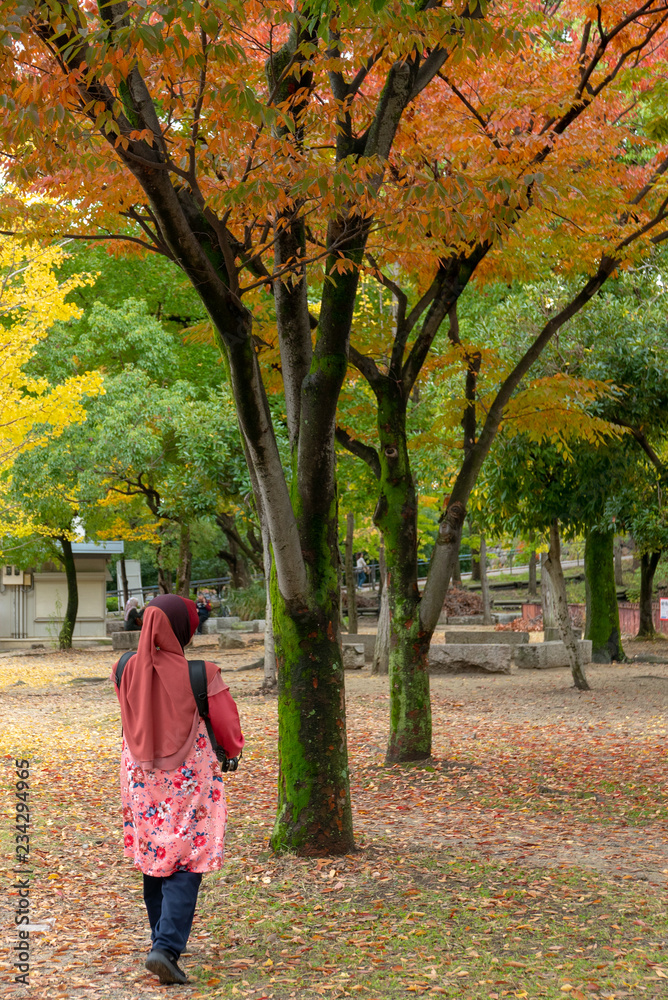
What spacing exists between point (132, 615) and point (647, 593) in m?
12.9

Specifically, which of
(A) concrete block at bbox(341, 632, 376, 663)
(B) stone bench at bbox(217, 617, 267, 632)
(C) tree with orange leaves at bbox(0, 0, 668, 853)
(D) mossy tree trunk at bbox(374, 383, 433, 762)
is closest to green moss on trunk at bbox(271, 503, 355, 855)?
(C) tree with orange leaves at bbox(0, 0, 668, 853)

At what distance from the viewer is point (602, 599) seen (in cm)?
1811

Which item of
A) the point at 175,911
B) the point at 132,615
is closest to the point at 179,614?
the point at 175,911

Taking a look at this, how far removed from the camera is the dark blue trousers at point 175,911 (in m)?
3.88

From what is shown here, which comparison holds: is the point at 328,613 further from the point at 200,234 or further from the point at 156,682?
the point at 200,234

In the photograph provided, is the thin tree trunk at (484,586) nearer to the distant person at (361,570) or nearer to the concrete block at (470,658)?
the distant person at (361,570)

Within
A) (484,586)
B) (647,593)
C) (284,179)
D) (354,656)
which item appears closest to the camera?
(284,179)

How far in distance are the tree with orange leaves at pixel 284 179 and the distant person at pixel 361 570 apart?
109ft

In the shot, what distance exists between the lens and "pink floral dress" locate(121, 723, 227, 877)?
3.94 m

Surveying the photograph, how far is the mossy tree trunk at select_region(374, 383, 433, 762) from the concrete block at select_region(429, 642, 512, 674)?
877 cm

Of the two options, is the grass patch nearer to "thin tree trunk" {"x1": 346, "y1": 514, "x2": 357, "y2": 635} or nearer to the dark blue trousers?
the dark blue trousers

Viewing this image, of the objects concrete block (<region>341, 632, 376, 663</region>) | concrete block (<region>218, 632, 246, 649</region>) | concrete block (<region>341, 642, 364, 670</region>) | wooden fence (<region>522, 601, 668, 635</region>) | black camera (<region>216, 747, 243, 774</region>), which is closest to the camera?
black camera (<region>216, 747, 243, 774</region>)

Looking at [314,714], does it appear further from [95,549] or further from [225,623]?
[95,549]

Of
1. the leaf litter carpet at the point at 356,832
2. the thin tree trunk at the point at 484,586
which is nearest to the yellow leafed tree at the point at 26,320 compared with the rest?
the leaf litter carpet at the point at 356,832
